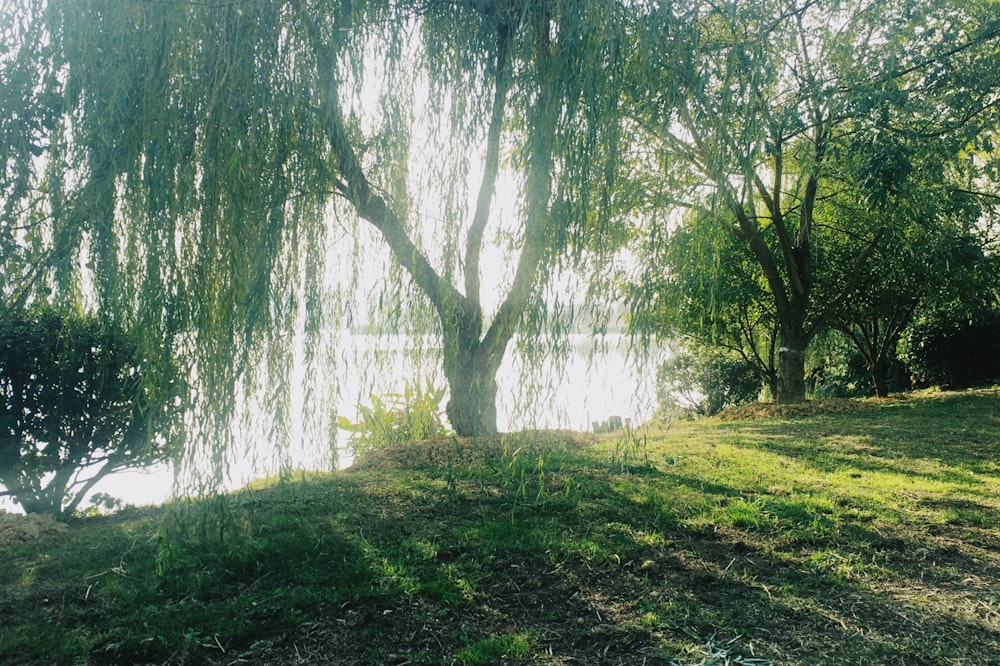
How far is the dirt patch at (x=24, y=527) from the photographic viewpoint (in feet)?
13.3

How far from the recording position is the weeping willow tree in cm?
294

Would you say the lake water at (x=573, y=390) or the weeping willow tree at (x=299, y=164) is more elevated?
the weeping willow tree at (x=299, y=164)

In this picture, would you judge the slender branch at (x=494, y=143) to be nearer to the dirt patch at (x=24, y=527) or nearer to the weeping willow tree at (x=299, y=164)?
the weeping willow tree at (x=299, y=164)

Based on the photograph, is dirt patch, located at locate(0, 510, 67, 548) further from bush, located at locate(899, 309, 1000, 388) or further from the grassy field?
bush, located at locate(899, 309, 1000, 388)

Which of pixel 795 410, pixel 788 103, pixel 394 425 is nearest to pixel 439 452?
pixel 394 425

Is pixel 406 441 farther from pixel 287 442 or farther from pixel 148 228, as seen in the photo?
pixel 148 228

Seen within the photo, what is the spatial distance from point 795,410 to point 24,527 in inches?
346

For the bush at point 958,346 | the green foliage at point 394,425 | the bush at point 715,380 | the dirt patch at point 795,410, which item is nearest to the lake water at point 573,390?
the green foliage at point 394,425

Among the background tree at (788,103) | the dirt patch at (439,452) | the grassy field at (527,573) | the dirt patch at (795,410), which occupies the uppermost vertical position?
the background tree at (788,103)

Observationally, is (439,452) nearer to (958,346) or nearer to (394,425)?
(394,425)

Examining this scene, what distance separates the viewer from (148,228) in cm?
296

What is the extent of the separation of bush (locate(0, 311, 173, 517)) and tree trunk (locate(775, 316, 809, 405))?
859cm

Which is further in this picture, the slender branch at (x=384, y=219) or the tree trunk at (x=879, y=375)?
the tree trunk at (x=879, y=375)

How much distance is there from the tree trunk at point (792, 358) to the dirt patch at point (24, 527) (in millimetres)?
9272
